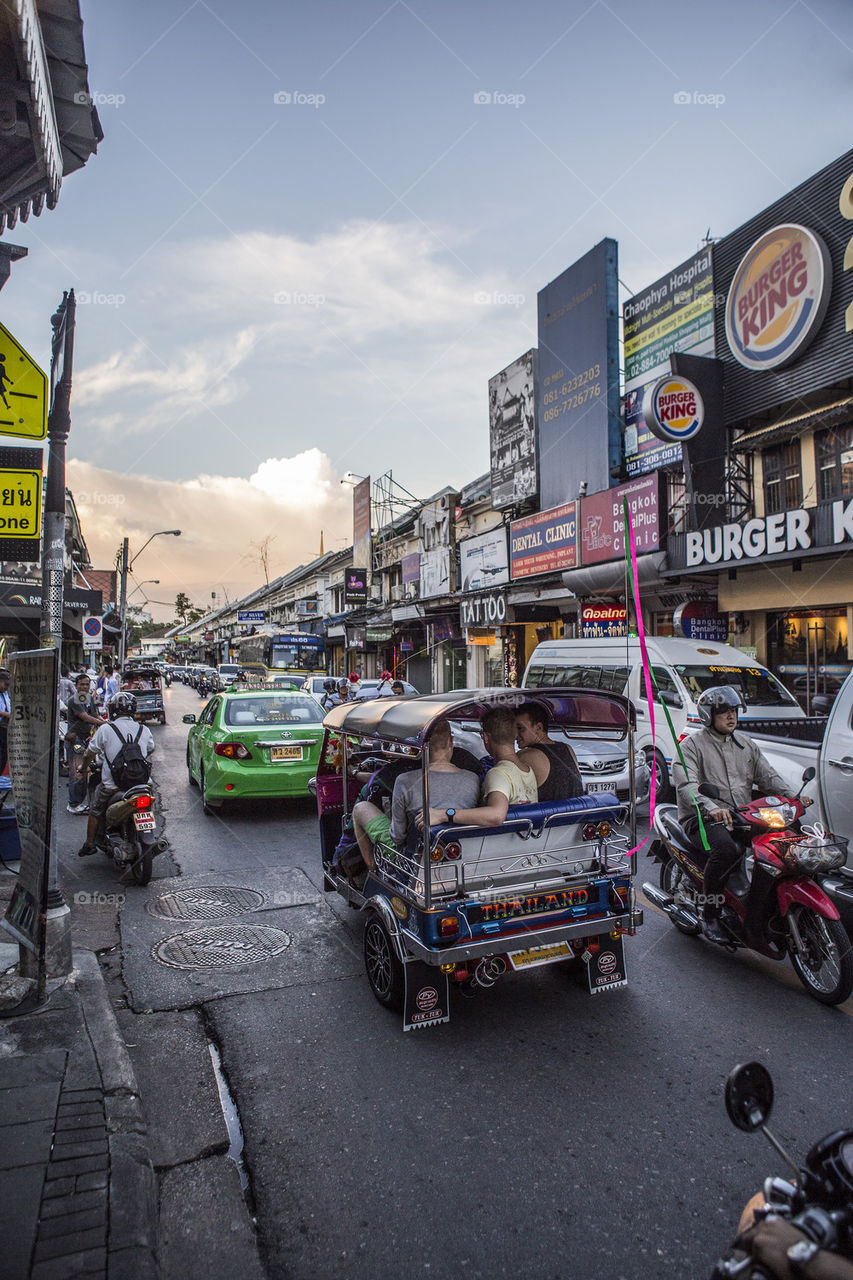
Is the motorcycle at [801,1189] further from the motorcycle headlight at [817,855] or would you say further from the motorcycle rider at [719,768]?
the motorcycle rider at [719,768]

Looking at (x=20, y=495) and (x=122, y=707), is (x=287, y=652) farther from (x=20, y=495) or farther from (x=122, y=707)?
(x=20, y=495)

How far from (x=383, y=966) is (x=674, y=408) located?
1477 centimetres

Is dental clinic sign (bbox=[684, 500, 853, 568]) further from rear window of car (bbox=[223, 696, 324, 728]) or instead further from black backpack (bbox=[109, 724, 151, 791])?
black backpack (bbox=[109, 724, 151, 791])

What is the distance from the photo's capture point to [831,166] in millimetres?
14359

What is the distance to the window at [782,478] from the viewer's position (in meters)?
15.5

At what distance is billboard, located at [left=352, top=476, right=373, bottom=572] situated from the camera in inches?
1613

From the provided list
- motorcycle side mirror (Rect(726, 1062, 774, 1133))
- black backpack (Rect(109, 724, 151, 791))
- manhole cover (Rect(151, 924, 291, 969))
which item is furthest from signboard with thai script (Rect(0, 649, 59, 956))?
motorcycle side mirror (Rect(726, 1062, 774, 1133))

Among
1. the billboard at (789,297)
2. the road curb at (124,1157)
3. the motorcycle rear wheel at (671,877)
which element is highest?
the billboard at (789,297)

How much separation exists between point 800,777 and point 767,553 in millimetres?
8686

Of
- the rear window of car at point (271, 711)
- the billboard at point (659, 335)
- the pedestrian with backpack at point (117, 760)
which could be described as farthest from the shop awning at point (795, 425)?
the pedestrian with backpack at point (117, 760)

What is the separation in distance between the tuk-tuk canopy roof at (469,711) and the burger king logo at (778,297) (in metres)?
13.1

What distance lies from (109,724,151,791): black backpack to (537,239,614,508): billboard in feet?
51.1

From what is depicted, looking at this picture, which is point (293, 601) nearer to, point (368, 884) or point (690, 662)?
point (690, 662)

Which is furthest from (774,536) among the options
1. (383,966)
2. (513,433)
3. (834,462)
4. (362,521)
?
(362,521)
